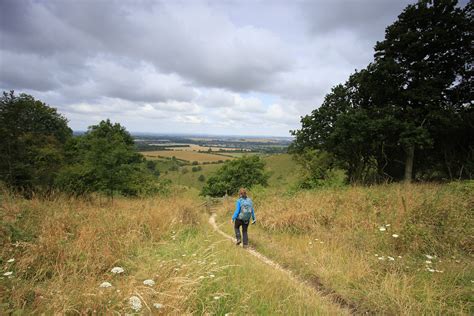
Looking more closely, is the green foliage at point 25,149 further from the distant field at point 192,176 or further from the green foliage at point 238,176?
the distant field at point 192,176

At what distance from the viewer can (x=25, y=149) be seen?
21156mm

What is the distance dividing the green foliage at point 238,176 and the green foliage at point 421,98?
2497 cm

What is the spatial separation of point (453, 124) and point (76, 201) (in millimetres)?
19661

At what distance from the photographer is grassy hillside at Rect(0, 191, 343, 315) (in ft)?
8.64

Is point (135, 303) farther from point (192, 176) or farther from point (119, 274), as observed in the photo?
Result: point (192, 176)

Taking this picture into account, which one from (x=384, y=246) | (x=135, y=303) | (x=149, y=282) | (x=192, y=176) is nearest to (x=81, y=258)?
(x=149, y=282)

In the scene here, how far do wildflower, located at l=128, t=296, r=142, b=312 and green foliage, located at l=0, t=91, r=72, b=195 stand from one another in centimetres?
1616

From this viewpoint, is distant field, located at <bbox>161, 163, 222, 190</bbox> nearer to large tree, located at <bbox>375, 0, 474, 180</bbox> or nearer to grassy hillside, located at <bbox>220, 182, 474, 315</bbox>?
large tree, located at <bbox>375, 0, 474, 180</bbox>

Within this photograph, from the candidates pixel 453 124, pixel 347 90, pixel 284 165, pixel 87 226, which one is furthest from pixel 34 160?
pixel 284 165

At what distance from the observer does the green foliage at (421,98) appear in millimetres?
13859

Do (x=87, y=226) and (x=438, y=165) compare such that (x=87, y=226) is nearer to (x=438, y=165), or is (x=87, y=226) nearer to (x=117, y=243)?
(x=117, y=243)

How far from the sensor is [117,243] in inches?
180

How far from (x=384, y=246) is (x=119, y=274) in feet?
19.9

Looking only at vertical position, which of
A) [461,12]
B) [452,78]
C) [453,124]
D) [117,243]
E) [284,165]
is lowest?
[284,165]
